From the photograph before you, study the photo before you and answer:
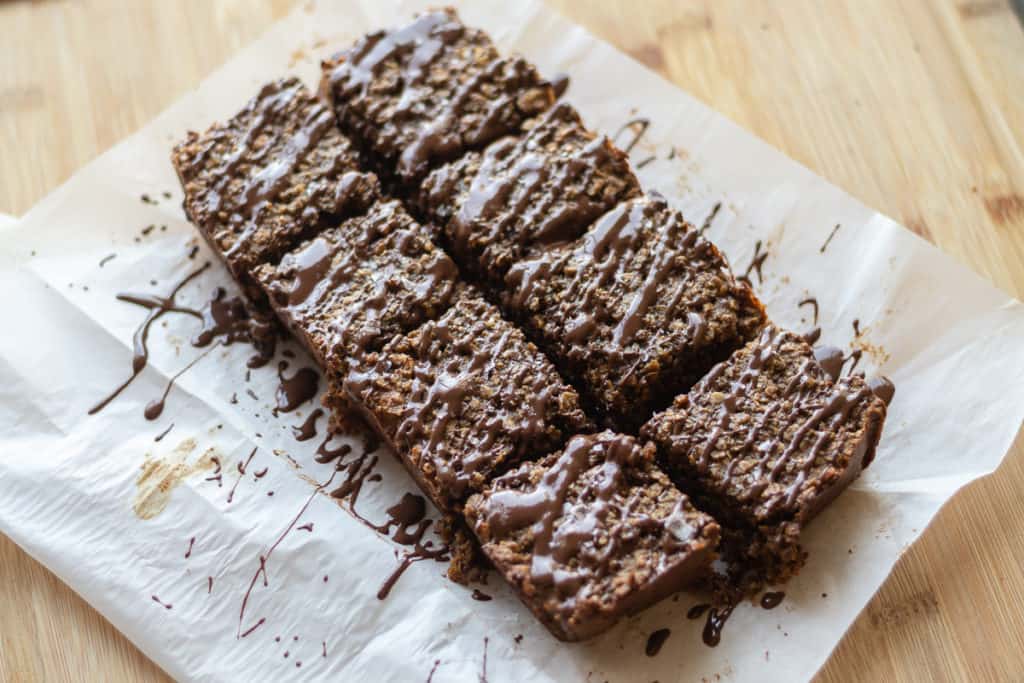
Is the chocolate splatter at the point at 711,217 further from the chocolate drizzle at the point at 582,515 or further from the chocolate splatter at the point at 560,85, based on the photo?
the chocolate drizzle at the point at 582,515

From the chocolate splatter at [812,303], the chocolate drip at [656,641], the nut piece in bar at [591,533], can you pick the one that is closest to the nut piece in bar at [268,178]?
the nut piece in bar at [591,533]

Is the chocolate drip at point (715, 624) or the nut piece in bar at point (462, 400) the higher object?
the nut piece in bar at point (462, 400)

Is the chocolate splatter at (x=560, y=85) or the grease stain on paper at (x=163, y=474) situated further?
the chocolate splatter at (x=560, y=85)

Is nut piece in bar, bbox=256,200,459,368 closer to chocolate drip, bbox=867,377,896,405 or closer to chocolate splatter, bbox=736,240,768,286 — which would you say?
chocolate splatter, bbox=736,240,768,286

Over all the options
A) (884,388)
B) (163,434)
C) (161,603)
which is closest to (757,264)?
(884,388)

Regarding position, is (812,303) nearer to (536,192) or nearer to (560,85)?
(536,192)

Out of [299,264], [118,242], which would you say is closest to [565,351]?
[299,264]

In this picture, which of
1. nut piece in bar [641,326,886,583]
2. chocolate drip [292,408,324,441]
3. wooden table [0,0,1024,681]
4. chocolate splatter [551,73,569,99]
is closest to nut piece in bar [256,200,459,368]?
chocolate drip [292,408,324,441]
